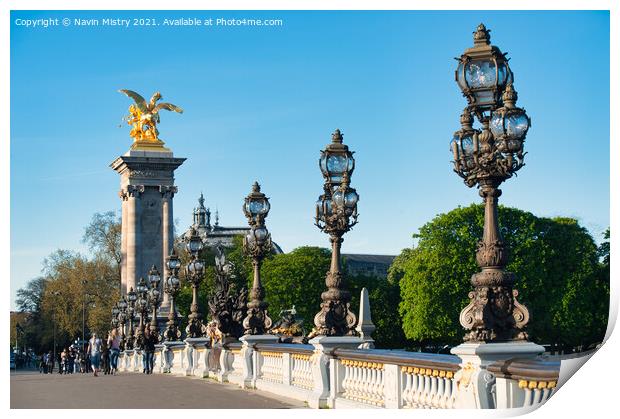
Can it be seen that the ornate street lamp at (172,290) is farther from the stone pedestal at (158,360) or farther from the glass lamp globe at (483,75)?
the glass lamp globe at (483,75)

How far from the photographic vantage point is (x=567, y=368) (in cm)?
1539

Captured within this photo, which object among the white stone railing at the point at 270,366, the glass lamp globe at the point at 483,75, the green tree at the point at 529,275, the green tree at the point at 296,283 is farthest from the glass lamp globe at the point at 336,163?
the green tree at the point at 296,283

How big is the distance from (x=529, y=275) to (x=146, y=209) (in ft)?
104

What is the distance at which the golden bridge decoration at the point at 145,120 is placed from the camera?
3595 inches

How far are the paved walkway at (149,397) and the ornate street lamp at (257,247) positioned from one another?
5.12 ft

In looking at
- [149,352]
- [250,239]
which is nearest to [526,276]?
[149,352]

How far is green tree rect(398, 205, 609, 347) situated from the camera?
2985 inches

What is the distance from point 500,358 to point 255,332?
15082mm

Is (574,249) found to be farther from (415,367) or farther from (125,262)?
(415,367)

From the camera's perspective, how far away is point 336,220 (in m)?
21.7

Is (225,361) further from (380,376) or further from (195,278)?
(380,376)

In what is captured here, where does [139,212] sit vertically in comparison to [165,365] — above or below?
above

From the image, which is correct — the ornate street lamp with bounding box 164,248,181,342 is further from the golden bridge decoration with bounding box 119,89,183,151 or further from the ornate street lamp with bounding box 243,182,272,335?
the golden bridge decoration with bounding box 119,89,183,151
